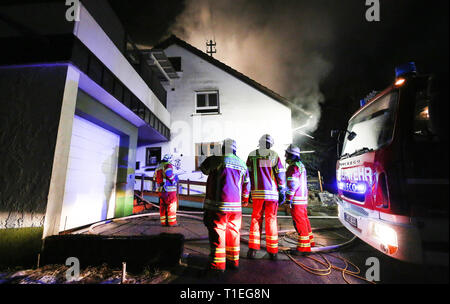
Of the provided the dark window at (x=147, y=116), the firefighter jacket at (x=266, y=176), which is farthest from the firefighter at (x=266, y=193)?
the dark window at (x=147, y=116)

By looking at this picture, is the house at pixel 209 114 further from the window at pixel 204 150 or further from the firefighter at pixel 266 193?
the firefighter at pixel 266 193

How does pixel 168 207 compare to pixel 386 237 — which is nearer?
pixel 386 237

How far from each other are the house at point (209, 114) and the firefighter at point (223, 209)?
6122 millimetres

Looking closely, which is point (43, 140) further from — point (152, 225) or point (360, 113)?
point (360, 113)

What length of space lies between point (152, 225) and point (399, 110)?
5901mm

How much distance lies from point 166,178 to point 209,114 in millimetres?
5192

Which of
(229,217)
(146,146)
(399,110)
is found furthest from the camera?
(146,146)

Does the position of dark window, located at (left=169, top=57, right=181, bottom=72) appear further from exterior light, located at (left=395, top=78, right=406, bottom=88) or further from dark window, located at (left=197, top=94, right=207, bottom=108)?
exterior light, located at (left=395, top=78, right=406, bottom=88)

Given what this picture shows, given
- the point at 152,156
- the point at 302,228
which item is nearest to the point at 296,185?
the point at 302,228

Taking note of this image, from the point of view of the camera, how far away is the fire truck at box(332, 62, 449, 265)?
172 centimetres

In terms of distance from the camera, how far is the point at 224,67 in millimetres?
9750

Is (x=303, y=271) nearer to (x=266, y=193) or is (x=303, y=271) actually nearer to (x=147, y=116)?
(x=266, y=193)
